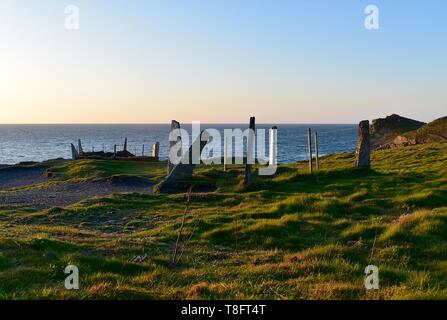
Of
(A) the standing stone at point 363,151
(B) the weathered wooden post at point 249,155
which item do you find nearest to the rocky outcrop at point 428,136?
(A) the standing stone at point 363,151

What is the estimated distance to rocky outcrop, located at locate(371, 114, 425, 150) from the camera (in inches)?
2127

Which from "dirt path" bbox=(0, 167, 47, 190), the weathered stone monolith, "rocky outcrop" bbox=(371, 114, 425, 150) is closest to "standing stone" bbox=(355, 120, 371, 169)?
the weathered stone monolith

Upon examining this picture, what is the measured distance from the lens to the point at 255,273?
8.11 meters

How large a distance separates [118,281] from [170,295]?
43.6 inches

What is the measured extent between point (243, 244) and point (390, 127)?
4928 centimetres

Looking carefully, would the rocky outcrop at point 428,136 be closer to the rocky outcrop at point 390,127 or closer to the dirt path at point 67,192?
the rocky outcrop at point 390,127

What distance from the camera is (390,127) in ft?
185

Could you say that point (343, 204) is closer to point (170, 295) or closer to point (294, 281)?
point (294, 281)

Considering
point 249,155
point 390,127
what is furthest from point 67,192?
point 390,127

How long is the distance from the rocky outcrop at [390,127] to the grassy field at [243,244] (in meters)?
34.6

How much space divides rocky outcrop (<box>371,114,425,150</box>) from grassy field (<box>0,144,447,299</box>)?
113 feet

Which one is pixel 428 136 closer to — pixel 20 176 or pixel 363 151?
pixel 363 151

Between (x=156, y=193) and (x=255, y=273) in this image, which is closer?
(x=255, y=273)
